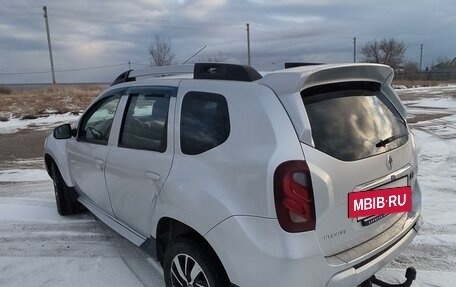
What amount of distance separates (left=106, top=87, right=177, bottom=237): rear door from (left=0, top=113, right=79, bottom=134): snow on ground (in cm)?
1245

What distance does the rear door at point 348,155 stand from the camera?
92.0 inches

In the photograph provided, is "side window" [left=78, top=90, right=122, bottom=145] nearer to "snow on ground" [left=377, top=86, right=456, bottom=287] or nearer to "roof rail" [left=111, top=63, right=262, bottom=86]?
"roof rail" [left=111, top=63, right=262, bottom=86]

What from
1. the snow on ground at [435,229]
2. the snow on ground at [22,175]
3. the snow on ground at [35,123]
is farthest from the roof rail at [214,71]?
the snow on ground at [35,123]

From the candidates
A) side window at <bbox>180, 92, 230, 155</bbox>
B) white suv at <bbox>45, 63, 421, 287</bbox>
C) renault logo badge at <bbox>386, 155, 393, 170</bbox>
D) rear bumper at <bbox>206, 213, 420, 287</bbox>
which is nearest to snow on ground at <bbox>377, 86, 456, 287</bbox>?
white suv at <bbox>45, 63, 421, 287</bbox>

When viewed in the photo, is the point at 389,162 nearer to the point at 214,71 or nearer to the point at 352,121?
the point at 352,121

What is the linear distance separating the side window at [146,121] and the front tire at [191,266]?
73 cm

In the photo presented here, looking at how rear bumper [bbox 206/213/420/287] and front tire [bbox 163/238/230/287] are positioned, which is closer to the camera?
rear bumper [bbox 206/213/420/287]

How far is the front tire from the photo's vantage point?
2.58 meters

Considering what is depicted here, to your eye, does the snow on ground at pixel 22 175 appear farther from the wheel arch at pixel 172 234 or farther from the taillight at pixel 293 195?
the taillight at pixel 293 195

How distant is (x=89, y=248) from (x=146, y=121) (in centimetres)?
176

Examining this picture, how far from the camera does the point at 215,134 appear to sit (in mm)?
2633

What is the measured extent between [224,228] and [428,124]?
42.0 feet

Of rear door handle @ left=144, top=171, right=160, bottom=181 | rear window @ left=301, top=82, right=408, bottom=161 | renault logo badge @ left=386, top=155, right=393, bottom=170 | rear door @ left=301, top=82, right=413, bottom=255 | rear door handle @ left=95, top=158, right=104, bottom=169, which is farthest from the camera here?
rear door handle @ left=95, top=158, right=104, bottom=169

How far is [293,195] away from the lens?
2246 millimetres
